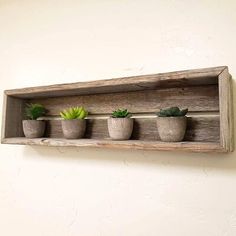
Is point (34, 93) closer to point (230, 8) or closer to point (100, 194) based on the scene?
point (100, 194)

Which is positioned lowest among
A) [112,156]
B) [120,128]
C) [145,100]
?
[112,156]

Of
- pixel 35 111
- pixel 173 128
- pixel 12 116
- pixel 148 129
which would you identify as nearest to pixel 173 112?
pixel 173 128

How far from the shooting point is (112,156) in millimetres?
966

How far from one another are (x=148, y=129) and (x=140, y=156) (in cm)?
10

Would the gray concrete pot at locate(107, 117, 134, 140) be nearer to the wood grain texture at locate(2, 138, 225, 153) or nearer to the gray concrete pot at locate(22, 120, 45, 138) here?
the wood grain texture at locate(2, 138, 225, 153)

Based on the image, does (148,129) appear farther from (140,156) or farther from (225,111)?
(225,111)

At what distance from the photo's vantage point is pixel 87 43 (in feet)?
3.52

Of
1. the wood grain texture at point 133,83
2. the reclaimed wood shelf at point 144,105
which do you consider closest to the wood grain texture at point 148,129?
the reclaimed wood shelf at point 144,105

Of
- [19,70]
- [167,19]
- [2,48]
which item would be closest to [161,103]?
[167,19]

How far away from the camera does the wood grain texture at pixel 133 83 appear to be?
0.73 m

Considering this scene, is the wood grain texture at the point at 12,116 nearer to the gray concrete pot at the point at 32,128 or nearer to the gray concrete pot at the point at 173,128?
the gray concrete pot at the point at 32,128

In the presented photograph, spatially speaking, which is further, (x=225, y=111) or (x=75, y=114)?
(x=75, y=114)

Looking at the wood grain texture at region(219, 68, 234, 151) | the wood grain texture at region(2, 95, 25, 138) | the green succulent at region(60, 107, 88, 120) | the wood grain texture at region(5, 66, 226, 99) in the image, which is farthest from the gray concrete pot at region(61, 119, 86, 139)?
the wood grain texture at region(219, 68, 234, 151)

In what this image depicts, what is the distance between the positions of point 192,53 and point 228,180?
0.43 metres
